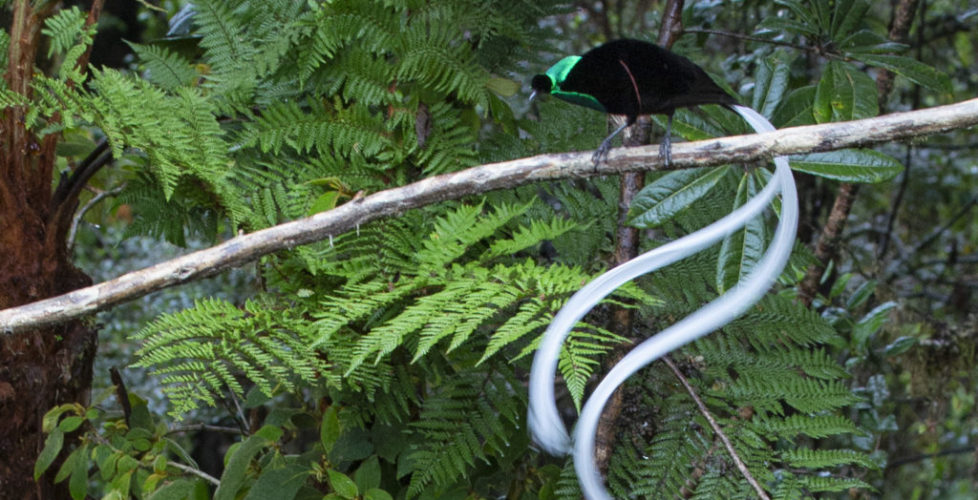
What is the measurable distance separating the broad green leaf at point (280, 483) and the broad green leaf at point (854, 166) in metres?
0.78

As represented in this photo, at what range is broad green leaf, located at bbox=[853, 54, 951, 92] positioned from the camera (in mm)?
1206

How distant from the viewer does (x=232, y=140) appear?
4.09 ft

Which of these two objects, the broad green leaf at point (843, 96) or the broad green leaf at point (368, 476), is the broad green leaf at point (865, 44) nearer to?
the broad green leaf at point (843, 96)

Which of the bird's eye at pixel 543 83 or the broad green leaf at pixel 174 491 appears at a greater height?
the bird's eye at pixel 543 83

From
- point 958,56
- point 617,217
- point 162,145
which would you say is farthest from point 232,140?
point 958,56

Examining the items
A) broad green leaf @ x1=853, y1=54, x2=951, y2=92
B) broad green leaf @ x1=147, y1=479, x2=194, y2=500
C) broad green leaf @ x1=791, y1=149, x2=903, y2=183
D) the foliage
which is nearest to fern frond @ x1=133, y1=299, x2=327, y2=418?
the foliage

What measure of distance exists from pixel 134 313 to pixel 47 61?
0.99 m

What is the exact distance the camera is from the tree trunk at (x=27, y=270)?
46.9 inches

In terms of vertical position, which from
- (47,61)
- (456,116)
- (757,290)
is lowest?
(757,290)

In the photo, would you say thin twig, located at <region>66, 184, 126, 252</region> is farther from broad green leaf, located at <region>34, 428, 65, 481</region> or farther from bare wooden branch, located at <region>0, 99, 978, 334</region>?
bare wooden branch, located at <region>0, 99, 978, 334</region>

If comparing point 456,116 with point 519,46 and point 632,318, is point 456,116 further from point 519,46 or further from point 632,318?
point 632,318

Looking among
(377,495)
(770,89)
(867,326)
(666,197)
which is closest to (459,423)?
(377,495)

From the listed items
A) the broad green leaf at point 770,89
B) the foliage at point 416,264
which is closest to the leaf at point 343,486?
the foliage at point 416,264

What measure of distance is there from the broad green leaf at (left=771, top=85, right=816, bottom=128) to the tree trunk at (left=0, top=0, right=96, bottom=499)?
1088 mm
